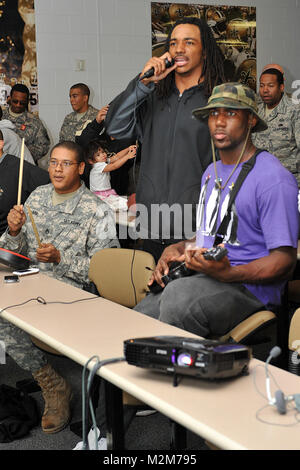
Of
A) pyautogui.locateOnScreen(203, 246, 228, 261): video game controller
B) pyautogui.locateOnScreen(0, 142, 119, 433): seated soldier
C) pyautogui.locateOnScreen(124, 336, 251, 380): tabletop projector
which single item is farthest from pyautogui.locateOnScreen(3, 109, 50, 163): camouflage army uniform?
pyautogui.locateOnScreen(124, 336, 251, 380): tabletop projector

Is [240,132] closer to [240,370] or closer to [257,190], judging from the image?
[257,190]

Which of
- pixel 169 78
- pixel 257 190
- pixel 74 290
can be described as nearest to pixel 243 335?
pixel 257 190

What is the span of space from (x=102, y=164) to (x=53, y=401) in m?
2.60

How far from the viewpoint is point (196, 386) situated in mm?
1361

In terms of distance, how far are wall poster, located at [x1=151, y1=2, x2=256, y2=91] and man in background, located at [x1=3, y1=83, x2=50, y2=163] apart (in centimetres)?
175

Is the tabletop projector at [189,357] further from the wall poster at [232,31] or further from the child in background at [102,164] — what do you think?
the wall poster at [232,31]

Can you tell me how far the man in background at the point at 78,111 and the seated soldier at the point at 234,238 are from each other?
4112 millimetres

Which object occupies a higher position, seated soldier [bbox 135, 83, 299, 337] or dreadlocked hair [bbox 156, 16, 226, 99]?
dreadlocked hair [bbox 156, 16, 226, 99]

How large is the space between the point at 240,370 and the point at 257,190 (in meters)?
0.95

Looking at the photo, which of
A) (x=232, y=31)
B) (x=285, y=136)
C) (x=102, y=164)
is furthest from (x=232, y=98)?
(x=232, y=31)

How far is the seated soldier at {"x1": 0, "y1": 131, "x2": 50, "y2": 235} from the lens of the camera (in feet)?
12.1

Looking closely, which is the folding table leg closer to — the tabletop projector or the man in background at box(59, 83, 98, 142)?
the tabletop projector

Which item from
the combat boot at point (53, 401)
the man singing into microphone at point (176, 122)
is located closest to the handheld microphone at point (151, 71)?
the man singing into microphone at point (176, 122)

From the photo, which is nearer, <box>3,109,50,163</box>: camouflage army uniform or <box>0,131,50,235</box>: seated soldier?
<box>0,131,50,235</box>: seated soldier
